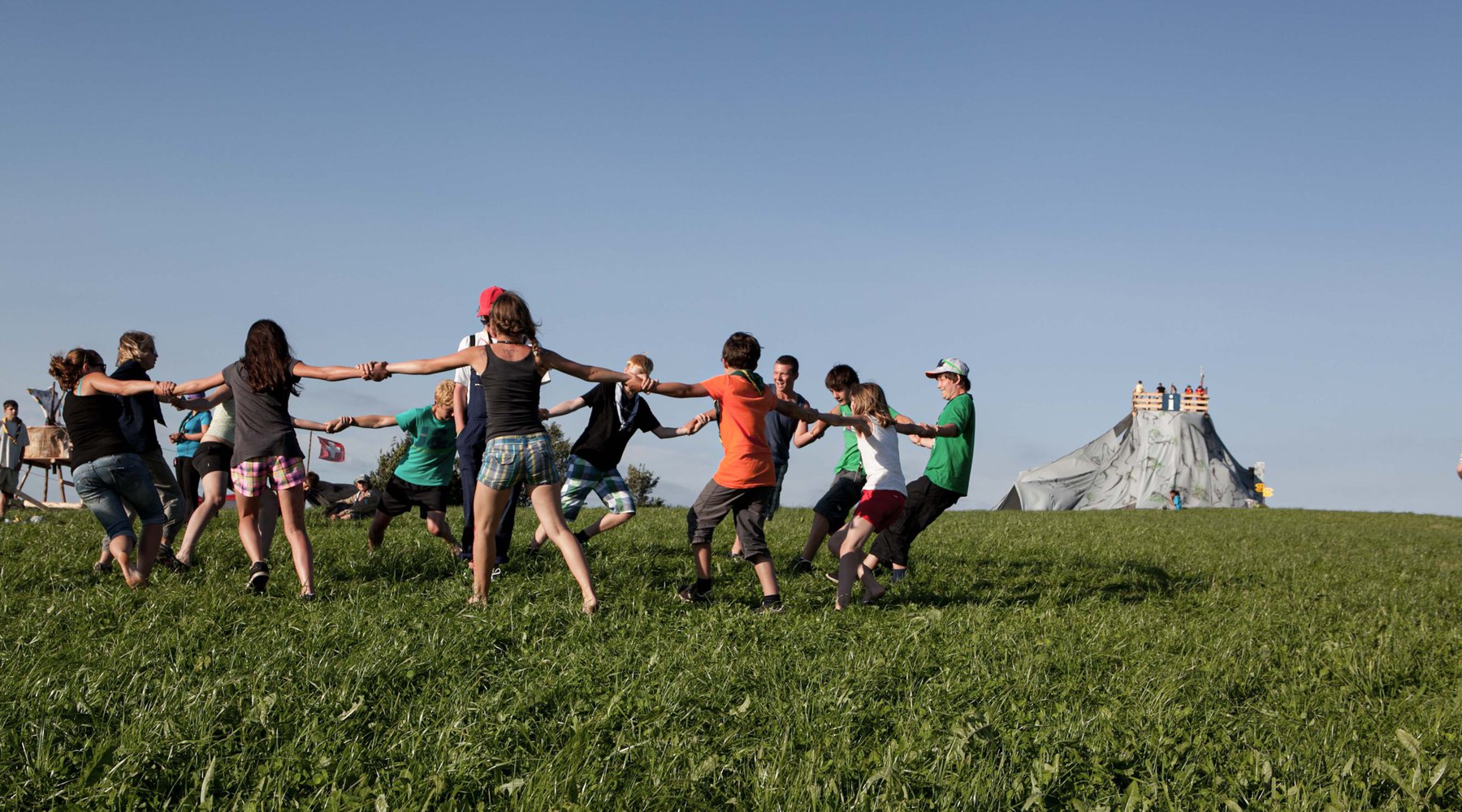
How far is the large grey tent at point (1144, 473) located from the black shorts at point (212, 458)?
39.3m

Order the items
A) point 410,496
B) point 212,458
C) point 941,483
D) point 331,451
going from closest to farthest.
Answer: point 212,458
point 941,483
point 410,496
point 331,451

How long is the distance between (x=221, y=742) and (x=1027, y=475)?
4466 centimetres

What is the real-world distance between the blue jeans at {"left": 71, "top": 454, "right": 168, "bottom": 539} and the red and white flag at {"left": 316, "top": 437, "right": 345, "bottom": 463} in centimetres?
754

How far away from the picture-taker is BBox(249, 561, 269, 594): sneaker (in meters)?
7.16

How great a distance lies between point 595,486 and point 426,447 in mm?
1818

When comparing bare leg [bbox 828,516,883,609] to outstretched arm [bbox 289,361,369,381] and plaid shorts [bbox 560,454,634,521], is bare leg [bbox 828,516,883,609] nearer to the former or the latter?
plaid shorts [bbox 560,454,634,521]

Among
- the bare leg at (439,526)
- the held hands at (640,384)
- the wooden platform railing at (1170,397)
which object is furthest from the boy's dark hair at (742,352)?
the wooden platform railing at (1170,397)

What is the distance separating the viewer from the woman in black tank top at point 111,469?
7.61m

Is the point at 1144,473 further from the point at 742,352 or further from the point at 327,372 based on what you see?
the point at 327,372

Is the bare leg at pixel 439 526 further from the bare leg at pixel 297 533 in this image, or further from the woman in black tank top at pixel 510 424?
the woman in black tank top at pixel 510 424

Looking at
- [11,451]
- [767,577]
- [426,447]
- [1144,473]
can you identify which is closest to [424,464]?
[426,447]

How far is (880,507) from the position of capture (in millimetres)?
8289

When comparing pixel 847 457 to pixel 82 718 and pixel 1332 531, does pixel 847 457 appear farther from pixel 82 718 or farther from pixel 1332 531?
pixel 1332 531

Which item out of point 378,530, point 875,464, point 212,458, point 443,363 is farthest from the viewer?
point 378,530
